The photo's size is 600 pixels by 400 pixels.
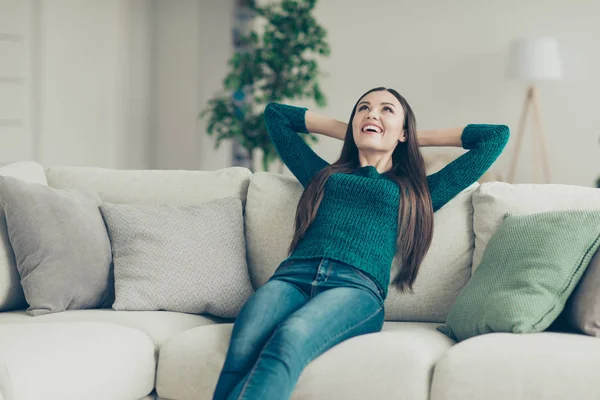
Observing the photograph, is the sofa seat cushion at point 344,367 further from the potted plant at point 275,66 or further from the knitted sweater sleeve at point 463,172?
the potted plant at point 275,66

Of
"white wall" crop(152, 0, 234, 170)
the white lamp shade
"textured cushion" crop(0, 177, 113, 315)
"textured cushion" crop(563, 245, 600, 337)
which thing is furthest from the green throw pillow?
"white wall" crop(152, 0, 234, 170)

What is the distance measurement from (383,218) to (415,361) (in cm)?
59

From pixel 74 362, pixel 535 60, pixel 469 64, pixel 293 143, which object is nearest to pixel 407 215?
pixel 293 143

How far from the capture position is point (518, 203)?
2.43 metres

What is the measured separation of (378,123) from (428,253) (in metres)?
0.46

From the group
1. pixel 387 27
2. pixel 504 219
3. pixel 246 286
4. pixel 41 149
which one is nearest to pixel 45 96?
pixel 41 149

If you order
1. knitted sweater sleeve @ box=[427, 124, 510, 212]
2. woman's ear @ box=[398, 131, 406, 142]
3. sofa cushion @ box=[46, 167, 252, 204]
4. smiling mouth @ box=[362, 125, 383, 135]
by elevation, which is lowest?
sofa cushion @ box=[46, 167, 252, 204]

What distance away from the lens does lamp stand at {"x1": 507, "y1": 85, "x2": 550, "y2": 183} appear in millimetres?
5410

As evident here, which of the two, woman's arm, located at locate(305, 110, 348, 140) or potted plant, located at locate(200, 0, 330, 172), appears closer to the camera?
woman's arm, located at locate(305, 110, 348, 140)

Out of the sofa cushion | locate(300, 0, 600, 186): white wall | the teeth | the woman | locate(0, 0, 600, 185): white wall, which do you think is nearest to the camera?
the woman

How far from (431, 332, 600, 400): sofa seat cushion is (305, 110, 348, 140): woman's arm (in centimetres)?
110

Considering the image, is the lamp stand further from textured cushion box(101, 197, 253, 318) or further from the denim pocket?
the denim pocket

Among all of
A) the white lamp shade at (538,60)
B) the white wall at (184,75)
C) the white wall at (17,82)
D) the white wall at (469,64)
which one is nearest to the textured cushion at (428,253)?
the white lamp shade at (538,60)

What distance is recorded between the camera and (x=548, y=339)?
1.97 meters
